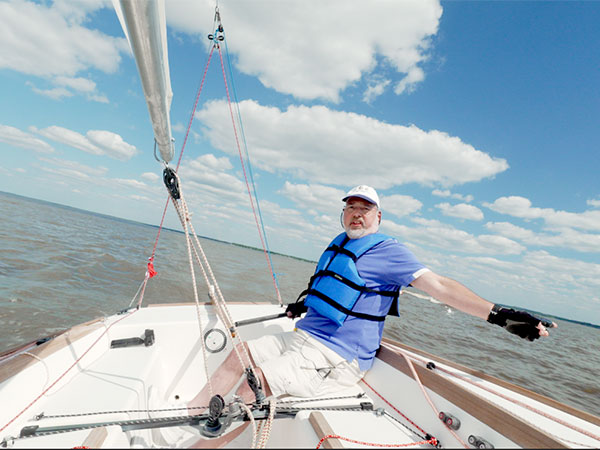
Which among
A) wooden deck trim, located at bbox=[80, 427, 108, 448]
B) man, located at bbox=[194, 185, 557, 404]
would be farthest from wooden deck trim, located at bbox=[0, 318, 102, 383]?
man, located at bbox=[194, 185, 557, 404]

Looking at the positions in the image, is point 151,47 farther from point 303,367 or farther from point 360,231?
point 303,367

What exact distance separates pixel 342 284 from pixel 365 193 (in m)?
0.71

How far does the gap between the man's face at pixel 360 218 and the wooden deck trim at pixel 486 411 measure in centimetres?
89

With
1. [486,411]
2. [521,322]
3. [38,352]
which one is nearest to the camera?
[486,411]

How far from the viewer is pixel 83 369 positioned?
6.80 ft

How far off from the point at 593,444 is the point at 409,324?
7839mm

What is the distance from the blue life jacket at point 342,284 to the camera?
1.93m

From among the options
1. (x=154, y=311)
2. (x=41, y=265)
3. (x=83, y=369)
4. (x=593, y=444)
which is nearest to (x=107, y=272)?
(x=41, y=265)

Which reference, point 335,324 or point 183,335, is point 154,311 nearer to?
point 183,335

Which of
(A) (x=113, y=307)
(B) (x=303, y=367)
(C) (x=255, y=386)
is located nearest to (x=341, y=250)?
(B) (x=303, y=367)

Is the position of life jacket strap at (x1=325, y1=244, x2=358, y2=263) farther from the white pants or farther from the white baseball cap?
the white pants

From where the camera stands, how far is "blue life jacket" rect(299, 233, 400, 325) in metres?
1.93

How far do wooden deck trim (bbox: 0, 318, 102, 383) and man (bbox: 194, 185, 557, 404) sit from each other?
1026 millimetres

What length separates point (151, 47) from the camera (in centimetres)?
128
